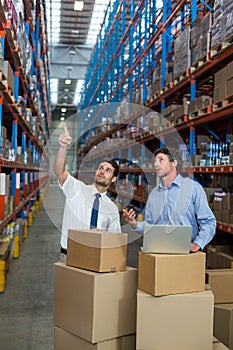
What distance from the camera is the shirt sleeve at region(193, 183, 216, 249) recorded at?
3.05m

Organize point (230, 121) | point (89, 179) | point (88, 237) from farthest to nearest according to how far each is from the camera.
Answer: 1. point (230, 121)
2. point (89, 179)
3. point (88, 237)

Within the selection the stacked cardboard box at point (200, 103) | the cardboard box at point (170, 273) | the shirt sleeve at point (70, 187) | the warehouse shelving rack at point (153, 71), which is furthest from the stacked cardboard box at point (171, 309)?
the stacked cardboard box at point (200, 103)

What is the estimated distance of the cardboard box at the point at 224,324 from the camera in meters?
3.01

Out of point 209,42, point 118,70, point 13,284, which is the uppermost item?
point 118,70

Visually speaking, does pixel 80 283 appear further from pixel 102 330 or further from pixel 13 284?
pixel 13 284

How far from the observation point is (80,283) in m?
2.64

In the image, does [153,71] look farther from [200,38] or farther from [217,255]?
[217,255]

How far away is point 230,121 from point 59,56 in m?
22.3

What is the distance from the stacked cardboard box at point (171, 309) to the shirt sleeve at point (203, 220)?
1.77 ft

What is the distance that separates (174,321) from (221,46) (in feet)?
11.5

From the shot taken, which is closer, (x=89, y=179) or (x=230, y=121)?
(x=89, y=179)

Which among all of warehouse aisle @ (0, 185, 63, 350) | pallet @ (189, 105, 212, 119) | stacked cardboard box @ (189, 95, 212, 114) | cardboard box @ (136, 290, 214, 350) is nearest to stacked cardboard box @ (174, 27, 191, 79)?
stacked cardboard box @ (189, 95, 212, 114)

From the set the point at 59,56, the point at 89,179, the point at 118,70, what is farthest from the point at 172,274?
the point at 59,56

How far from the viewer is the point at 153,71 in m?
9.98
